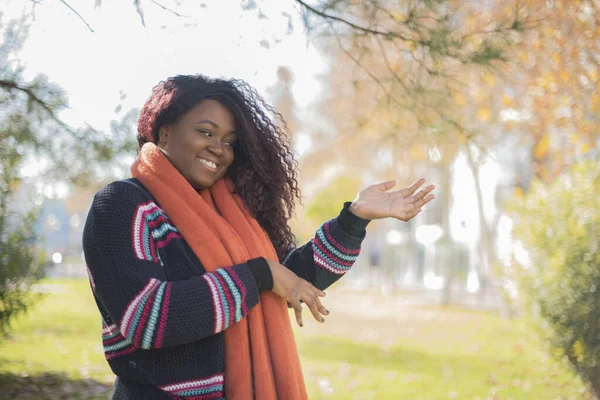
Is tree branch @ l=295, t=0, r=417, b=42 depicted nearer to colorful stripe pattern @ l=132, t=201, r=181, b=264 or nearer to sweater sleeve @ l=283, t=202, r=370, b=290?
sweater sleeve @ l=283, t=202, r=370, b=290

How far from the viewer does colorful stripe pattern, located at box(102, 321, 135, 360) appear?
5.75 ft

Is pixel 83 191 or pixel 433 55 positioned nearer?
pixel 433 55

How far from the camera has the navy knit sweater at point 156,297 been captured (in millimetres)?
1617

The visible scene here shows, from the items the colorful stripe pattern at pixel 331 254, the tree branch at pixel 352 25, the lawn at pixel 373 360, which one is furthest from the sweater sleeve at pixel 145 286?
the lawn at pixel 373 360

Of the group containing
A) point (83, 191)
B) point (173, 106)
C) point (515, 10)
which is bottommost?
point (173, 106)

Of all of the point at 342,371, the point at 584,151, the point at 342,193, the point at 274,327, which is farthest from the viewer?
the point at 342,193

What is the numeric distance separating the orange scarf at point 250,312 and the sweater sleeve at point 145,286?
0.27ft

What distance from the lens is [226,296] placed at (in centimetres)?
168

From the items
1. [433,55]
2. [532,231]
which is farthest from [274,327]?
[532,231]

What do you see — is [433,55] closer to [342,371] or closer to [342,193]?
[342,371]

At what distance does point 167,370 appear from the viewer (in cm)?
171

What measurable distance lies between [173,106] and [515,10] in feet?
A: 8.59

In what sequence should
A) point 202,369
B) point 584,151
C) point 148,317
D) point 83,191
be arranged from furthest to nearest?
point 584,151
point 83,191
point 202,369
point 148,317

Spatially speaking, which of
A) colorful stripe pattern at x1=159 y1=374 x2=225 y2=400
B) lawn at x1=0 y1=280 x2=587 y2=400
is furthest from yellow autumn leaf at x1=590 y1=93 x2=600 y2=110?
colorful stripe pattern at x1=159 y1=374 x2=225 y2=400
